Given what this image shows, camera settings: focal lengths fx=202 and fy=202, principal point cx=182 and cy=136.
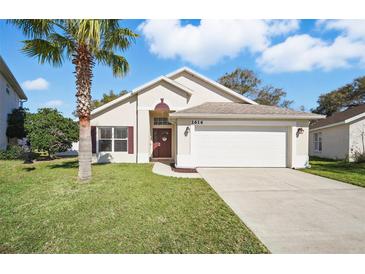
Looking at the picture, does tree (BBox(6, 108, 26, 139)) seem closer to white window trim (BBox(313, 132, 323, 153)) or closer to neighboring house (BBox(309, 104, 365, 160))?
neighboring house (BBox(309, 104, 365, 160))

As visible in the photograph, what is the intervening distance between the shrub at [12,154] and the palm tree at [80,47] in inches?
368

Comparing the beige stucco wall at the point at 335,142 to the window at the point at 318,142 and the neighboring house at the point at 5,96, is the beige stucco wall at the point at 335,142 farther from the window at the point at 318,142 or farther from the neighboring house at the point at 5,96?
the neighboring house at the point at 5,96

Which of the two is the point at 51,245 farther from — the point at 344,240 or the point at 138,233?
the point at 344,240

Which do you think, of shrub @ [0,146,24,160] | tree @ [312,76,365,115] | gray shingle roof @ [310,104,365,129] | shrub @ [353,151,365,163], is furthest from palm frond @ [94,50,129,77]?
tree @ [312,76,365,115]

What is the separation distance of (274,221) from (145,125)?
10.2 metres

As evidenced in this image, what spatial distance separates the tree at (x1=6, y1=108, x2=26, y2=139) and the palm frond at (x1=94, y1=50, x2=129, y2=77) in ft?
36.7

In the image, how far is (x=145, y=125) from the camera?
13.0 m

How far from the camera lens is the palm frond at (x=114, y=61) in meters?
8.57

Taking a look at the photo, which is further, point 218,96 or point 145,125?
point 218,96

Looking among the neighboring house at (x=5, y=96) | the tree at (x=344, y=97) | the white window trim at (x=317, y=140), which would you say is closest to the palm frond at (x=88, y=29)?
the neighboring house at (x=5, y=96)

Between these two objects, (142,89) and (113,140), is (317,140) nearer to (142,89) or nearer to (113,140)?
(142,89)

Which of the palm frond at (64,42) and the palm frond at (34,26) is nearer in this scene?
the palm frond at (34,26)
